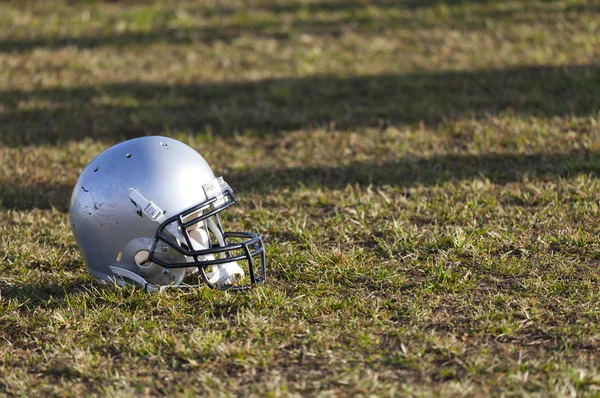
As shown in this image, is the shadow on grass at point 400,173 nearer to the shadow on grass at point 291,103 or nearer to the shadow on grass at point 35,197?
the shadow on grass at point 35,197

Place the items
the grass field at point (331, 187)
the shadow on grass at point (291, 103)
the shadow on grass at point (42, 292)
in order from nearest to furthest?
1. the grass field at point (331, 187)
2. the shadow on grass at point (42, 292)
3. the shadow on grass at point (291, 103)

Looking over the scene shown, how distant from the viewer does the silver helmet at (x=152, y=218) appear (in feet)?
12.8

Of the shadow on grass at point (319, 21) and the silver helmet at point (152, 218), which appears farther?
the shadow on grass at point (319, 21)

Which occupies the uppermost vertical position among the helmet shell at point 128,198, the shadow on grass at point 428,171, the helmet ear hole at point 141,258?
the helmet shell at point 128,198

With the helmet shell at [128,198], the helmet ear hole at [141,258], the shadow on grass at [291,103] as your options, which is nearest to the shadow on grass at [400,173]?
the shadow on grass at [291,103]

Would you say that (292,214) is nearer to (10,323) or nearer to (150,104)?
(10,323)

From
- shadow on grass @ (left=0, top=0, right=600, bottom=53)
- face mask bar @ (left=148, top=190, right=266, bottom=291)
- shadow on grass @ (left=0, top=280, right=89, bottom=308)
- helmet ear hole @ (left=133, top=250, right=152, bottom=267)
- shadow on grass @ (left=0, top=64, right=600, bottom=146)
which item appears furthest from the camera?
shadow on grass @ (left=0, top=0, right=600, bottom=53)

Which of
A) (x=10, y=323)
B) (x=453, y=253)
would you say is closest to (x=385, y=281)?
(x=453, y=253)

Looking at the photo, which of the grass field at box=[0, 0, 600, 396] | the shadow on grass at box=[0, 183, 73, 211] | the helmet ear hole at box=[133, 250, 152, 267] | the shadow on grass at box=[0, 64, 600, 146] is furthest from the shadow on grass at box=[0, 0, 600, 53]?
the helmet ear hole at box=[133, 250, 152, 267]

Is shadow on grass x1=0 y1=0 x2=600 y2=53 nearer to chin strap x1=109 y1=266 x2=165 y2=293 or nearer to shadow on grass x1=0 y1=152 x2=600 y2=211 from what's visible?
shadow on grass x1=0 y1=152 x2=600 y2=211

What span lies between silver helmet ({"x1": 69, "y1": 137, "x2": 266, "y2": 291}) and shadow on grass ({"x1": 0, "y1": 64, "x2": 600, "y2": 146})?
288 centimetres

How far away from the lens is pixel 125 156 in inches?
159

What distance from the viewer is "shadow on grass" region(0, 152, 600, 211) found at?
18.7 feet

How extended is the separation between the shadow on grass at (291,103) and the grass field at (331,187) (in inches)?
1.1
